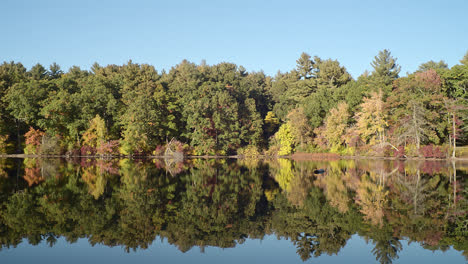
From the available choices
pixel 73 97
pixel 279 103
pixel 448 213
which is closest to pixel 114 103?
pixel 73 97

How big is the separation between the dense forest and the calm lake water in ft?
92.3

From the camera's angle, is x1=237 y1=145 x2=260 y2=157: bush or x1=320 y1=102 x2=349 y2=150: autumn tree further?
x1=237 y1=145 x2=260 y2=157: bush

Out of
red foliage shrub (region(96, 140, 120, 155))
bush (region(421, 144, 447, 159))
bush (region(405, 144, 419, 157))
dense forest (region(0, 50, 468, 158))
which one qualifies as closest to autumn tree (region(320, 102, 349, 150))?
dense forest (region(0, 50, 468, 158))

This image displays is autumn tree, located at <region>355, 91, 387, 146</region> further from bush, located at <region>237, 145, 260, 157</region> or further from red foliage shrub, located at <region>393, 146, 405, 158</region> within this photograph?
bush, located at <region>237, 145, 260, 157</region>

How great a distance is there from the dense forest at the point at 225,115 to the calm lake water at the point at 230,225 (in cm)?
2812

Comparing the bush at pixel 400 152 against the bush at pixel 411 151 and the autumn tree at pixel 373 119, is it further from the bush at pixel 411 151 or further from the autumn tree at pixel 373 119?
the autumn tree at pixel 373 119

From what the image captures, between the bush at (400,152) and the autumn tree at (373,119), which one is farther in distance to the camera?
the autumn tree at (373,119)

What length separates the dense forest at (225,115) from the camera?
41.2 metres

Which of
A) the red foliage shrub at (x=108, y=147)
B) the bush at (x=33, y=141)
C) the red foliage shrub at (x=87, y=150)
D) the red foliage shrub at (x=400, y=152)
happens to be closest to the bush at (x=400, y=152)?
the red foliage shrub at (x=400, y=152)

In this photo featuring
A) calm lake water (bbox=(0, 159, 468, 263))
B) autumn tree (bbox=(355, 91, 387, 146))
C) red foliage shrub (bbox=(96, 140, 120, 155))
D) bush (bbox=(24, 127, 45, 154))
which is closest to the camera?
calm lake water (bbox=(0, 159, 468, 263))

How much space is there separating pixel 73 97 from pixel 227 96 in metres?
19.2

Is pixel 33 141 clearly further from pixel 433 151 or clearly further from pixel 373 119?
pixel 433 151

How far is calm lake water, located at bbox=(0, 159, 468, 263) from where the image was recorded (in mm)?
7582

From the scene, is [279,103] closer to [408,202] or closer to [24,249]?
[408,202]
